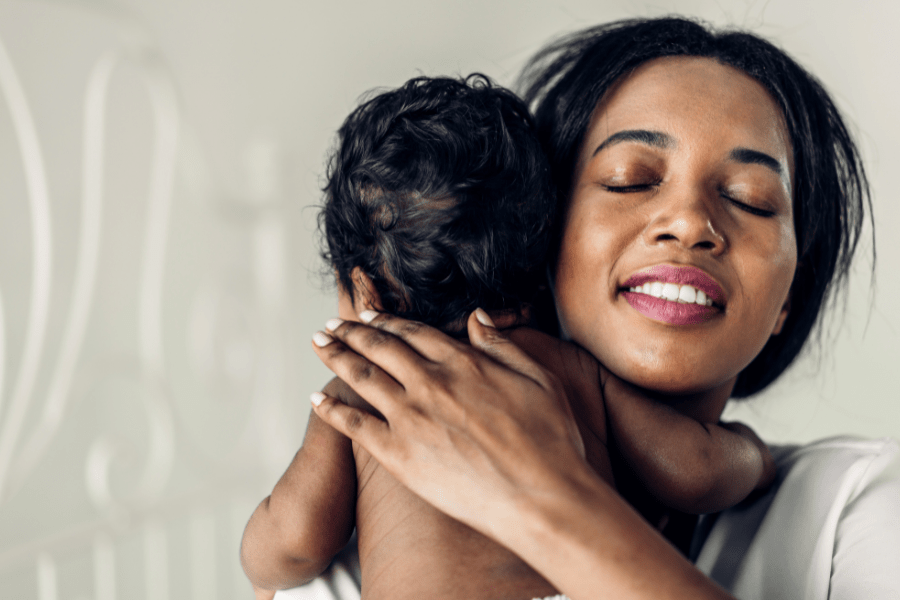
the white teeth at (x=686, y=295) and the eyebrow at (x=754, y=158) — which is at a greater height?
the eyebrow at (x=754, y=158)

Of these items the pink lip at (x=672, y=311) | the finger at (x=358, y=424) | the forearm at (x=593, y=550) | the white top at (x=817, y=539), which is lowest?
the white top at (x=817, y=539)

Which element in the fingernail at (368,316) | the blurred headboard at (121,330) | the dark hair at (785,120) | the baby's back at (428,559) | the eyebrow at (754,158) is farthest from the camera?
the blurred headboard at (121,330)

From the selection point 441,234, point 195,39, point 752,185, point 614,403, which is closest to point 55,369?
point 195,39

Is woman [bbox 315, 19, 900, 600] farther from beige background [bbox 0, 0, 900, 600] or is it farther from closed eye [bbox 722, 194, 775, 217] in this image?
beige background [bbox 0, 0, 900, 600]

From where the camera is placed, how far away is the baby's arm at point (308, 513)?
80 cm

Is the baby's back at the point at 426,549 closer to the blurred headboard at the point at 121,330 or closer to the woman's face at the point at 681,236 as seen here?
the woman's face at the point at 681,236

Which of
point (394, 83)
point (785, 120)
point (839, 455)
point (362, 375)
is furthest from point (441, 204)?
point (394, 83)

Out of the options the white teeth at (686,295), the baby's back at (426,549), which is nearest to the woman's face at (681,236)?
the white teeth at (686,295)

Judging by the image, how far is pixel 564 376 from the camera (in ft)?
2.96

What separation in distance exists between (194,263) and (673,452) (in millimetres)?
1479

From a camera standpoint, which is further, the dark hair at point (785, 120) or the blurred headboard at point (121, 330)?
the blurred headboard at point (121, 330)

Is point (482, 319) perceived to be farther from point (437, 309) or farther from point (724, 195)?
point (724, 195)

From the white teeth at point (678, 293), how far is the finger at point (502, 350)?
10.3 inches

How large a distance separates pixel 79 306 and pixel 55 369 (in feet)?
0.86
